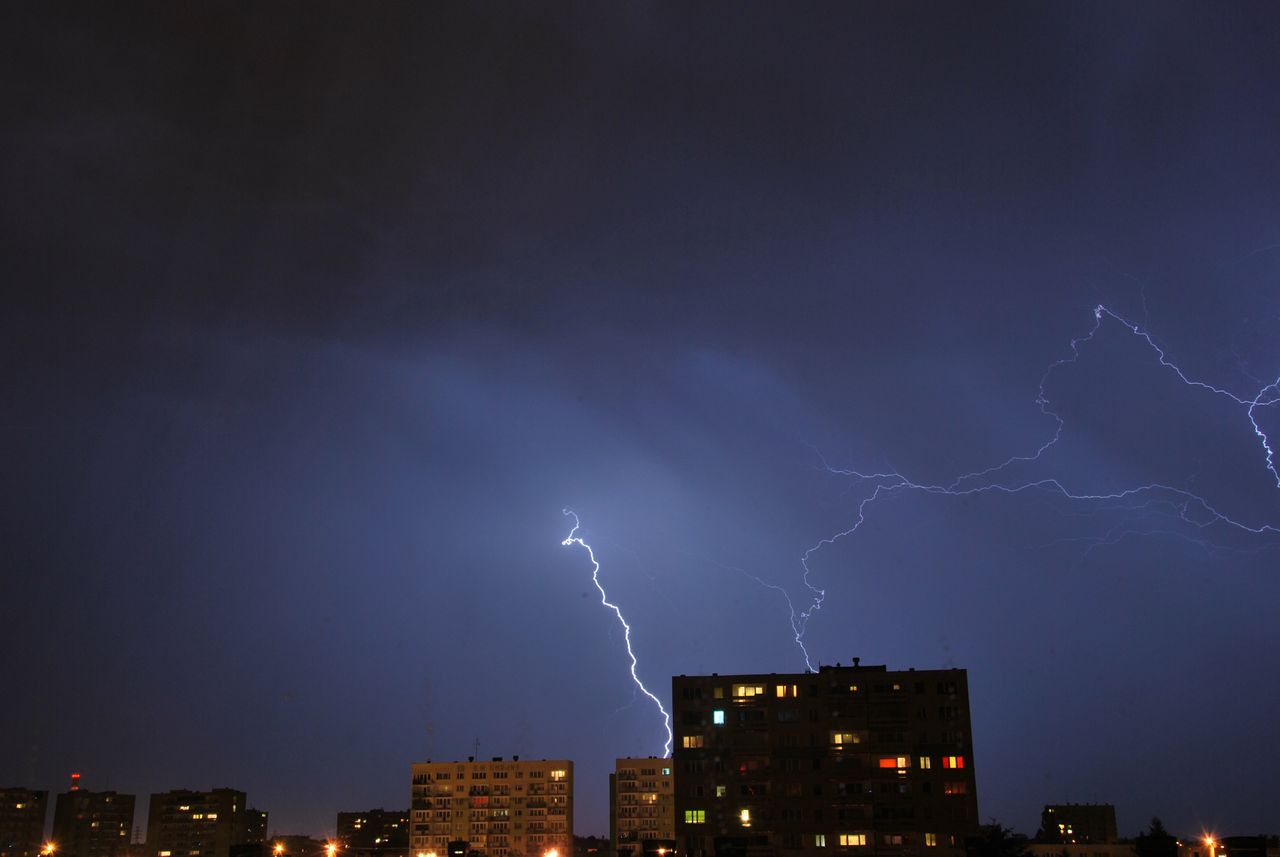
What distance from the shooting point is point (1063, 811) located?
145 metres

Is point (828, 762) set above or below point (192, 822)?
above

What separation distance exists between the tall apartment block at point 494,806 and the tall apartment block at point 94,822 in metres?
90.7

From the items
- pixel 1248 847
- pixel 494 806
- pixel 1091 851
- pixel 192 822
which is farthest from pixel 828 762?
pixel 192 822

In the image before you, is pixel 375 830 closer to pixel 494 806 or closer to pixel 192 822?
pixel 192 822

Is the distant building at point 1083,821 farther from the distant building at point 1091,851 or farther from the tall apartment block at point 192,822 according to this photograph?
the tall apartment block at point 192,822

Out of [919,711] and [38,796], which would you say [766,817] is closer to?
[919,711]

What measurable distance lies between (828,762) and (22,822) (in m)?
138

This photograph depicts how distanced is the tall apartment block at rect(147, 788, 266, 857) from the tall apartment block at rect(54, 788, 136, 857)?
929cm

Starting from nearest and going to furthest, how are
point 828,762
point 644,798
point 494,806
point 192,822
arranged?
point 828,762 < point 494,806 < point 644,798 < point 192,822

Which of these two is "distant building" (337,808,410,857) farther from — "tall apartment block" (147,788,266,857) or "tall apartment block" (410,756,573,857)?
"tall apartment block" (410,756,573,857)

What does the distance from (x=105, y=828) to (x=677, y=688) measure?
145 m

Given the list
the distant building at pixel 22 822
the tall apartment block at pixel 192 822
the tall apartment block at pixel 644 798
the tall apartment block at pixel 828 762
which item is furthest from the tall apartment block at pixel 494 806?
the distant building at pixel 22 822

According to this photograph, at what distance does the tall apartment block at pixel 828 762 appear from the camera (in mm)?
76312

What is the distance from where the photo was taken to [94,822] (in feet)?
613
